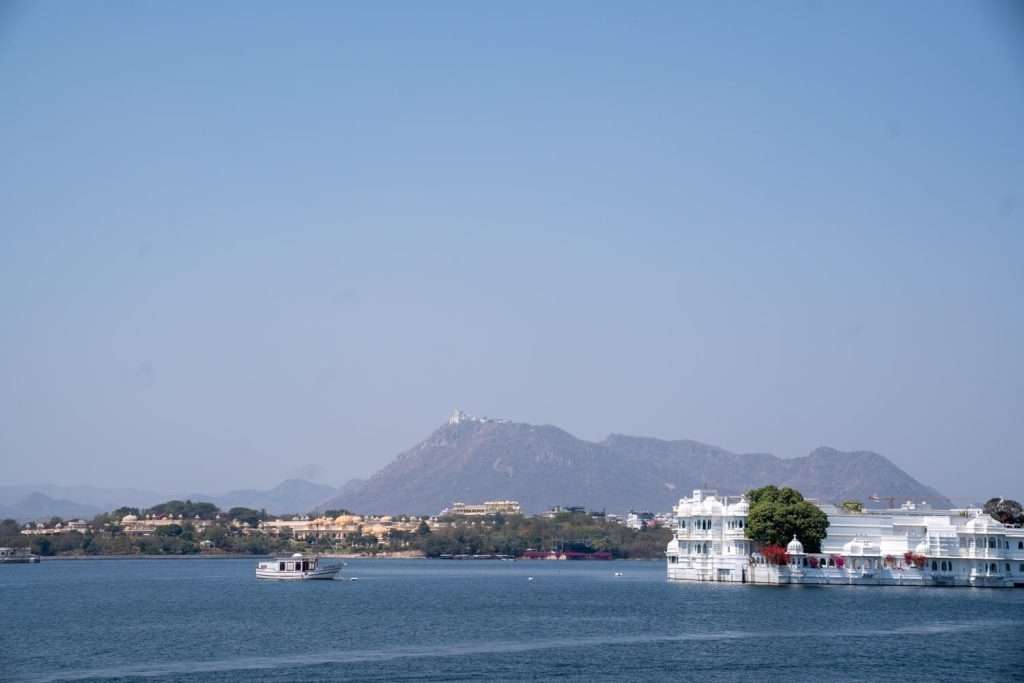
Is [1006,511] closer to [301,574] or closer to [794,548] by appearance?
[794,548]

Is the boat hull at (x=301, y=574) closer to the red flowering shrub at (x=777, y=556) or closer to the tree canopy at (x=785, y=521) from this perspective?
the tree canopy at (x=785, y=521)

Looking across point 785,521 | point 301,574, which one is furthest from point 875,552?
point 301,574

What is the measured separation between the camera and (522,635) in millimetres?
59562

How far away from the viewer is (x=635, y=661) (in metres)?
50.1

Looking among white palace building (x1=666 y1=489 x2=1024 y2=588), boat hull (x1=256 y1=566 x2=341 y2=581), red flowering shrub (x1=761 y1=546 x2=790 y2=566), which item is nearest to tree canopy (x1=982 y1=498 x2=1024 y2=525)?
white palace building (x1=666 y1=489 x2=1024 y2=588)

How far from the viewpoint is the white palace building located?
298ft

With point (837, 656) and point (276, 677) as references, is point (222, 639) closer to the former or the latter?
point (276, 677)

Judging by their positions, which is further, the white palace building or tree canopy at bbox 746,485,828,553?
the white palace building

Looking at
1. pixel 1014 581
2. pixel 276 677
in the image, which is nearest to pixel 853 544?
pixel 1014 581

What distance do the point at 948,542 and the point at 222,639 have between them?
5249 centimetres

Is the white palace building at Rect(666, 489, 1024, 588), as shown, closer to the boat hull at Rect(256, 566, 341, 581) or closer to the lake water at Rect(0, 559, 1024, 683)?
the lake water at Rect(0, 559, 1024, 683)

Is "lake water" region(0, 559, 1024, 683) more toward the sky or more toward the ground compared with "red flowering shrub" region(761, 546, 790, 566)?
more toward the ground

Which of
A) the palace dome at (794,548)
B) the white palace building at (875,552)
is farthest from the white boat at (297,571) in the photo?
the palace dome at (794,548)

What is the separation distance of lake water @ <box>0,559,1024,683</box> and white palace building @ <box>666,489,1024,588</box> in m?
2.91
